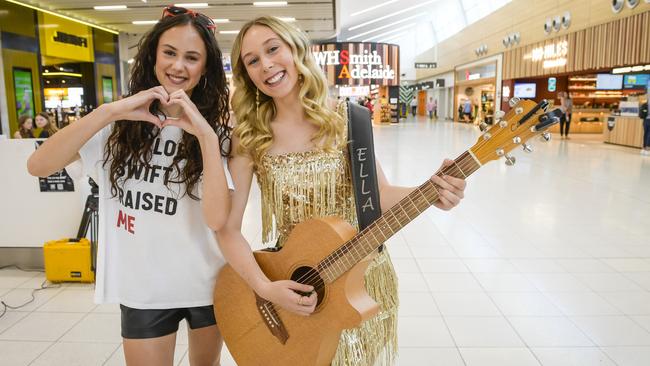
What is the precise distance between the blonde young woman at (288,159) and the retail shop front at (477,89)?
2051cm

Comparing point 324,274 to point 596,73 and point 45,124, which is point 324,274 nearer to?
point 45,124

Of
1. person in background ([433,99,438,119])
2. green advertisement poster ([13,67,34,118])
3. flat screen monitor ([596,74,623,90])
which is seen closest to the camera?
green advertisement poster ([13,67,34,118])

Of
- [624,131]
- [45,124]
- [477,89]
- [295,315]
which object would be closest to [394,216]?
[295,315]

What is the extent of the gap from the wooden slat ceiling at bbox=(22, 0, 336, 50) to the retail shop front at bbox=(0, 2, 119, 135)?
1.47 feet

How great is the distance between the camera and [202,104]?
1.42m

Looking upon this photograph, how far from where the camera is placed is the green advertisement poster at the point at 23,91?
34.4 feet

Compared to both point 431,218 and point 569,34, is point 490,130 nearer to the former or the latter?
point 431,218

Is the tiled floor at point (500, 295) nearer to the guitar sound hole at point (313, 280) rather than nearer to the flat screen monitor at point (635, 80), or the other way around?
the guitar sound hole at point (313, 280)

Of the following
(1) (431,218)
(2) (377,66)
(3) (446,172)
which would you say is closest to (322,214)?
(3) (446,172)

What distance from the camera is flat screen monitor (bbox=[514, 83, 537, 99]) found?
18828 millimetres

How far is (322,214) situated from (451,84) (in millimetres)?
29214

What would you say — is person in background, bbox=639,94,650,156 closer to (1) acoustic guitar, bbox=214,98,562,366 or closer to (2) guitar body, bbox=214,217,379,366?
(1) acoustic guitar, bbox=214,98,562,366

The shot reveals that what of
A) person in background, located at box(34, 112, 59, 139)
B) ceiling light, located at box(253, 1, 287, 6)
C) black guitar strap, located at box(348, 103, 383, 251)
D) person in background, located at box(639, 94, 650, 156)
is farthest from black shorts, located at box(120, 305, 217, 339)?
person in background, located at box(639, 94, 650, 156)

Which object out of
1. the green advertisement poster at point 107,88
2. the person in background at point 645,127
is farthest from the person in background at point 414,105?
the person in background at point 645,127
